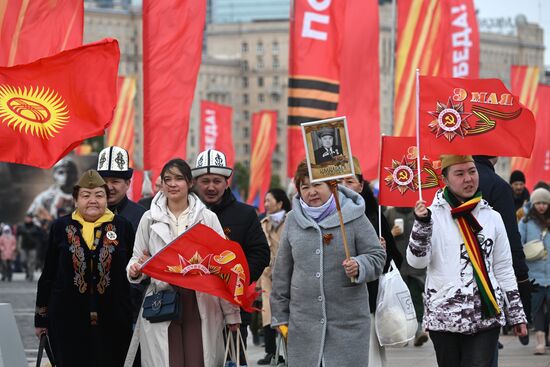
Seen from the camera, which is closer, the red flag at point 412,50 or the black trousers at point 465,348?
the black trousers at point 465,348

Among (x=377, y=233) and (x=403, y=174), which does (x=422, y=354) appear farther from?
(x=377, y=233)

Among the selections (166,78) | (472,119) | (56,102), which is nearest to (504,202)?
(472,119)

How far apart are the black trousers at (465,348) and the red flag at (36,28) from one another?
15.0ft

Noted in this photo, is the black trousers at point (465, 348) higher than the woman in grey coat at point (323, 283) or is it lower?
lower

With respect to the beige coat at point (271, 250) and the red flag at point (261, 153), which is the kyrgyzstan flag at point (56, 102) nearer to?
the beige coat at point (271, 250)

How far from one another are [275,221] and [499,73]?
526 feet

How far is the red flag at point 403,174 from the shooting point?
38.2ft

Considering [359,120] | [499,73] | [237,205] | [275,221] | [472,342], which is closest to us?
[472,342]

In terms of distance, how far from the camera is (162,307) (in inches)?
364

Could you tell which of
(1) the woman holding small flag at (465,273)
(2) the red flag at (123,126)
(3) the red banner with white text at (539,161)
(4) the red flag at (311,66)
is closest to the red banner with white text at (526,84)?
(3) the red banner with white text at (539,161)

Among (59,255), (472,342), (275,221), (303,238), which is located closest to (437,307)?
(472,342)

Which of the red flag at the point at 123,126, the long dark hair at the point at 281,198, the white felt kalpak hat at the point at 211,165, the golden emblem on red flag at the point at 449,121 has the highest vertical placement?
the red flag at the point at 123,126

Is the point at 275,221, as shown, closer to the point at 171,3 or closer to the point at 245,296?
the point at 171,3

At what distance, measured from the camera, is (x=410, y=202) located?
11602mm
